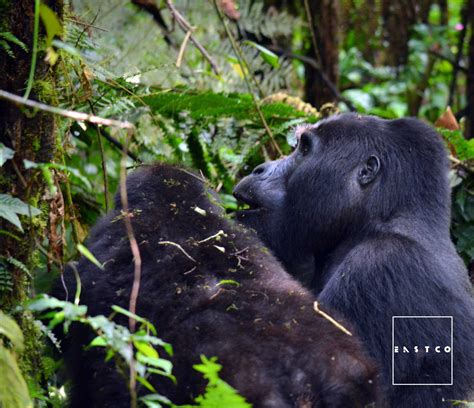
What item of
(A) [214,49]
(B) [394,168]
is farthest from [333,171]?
(A) [214,49]

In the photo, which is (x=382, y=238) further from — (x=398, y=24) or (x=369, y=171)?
(x=398, y=24)

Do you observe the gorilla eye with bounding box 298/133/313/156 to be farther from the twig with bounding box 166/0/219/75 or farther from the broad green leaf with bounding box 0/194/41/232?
the broad green leaf with bounding box 0/194/41/232

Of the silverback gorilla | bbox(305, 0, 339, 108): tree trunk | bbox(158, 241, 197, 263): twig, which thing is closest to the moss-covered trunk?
bbox(158, 241, 197, 263): twig

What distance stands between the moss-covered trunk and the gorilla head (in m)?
1.32

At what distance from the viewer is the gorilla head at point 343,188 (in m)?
3.21

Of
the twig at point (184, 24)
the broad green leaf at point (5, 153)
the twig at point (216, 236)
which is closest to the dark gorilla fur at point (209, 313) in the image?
the twig at point (216, 236)

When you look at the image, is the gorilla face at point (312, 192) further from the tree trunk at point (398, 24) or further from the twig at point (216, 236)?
the tree trunk at point (398, 24)

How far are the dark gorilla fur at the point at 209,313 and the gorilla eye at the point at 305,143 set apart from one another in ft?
2.97

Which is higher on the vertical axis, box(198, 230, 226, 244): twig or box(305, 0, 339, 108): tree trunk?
box(305, 0, 339, 108): tree trunk

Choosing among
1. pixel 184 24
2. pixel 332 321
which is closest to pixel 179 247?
pixel 332 321

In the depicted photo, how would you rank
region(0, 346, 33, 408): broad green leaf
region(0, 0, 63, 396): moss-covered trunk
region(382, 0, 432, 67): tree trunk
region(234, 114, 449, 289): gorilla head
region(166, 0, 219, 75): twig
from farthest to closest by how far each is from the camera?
1. region(382, 0, 432, 67): tree trunk
2. region(166, 0, 219, 75): twig
3. region(234, 114, 449, 289): gorilla head
4. region(0, 0, 63, 396): moss-covered trunk
5. region(0, 346, 33, 408): broad green leaf

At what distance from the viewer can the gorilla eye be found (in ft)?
11.3

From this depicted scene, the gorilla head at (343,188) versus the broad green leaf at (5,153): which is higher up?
the broad green leaf at (5,153)

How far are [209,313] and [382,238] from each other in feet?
3.67
